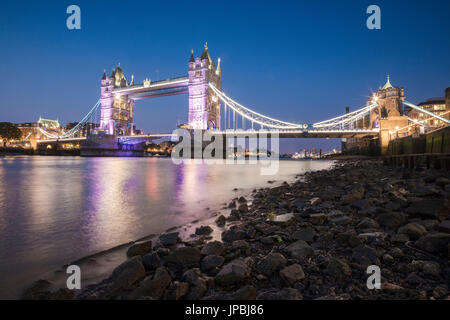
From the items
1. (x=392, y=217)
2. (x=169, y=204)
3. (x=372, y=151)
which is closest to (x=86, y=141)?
(x=372, y=151)

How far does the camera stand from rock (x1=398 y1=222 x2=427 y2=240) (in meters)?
2.00

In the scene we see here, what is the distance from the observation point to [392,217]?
2.38m

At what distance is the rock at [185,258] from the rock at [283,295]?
2.12 ft

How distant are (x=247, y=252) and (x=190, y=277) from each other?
0.59 meters

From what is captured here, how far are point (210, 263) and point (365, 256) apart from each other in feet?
3.60

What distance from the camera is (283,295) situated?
1338mm

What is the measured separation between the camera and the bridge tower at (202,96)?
2062 inches

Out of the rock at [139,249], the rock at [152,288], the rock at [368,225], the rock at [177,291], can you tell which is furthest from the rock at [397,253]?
the rock at [139,249]

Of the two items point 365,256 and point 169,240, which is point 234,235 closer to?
point 169,240

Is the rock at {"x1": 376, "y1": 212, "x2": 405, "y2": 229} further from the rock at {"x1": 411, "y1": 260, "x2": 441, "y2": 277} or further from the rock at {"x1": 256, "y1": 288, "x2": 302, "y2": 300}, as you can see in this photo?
the rock at {"x1": 256, "y1": 288, "x2": 302, "y2": 300}

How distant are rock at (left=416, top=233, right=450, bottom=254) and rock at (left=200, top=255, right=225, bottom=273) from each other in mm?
1478

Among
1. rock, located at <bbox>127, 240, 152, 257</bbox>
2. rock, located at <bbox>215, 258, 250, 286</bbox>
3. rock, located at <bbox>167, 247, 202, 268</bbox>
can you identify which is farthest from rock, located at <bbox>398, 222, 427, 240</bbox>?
rock, located at <bbox>127, 240, 152, 257</bbox>

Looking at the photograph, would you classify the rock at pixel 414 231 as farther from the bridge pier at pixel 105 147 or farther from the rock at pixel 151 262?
the bridge pier at pixel 105 147
